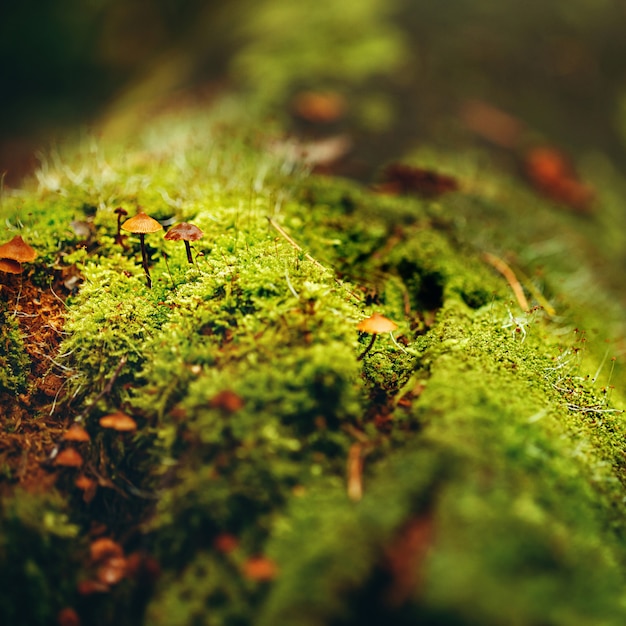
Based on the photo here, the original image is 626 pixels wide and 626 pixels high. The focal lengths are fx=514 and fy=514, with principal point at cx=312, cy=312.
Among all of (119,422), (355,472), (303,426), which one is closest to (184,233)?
(119,422)

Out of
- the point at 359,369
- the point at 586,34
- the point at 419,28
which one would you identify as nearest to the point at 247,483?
the point at 359,369

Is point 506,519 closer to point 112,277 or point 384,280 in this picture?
point 384,280

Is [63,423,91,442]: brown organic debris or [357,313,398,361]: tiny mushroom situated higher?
[63,423,91,442]: brown organic debris

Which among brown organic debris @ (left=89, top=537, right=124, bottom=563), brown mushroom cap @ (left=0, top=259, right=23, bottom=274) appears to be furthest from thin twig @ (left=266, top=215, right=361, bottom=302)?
brown organic debris @ (left=89, top=537, right=124, bottom=563)

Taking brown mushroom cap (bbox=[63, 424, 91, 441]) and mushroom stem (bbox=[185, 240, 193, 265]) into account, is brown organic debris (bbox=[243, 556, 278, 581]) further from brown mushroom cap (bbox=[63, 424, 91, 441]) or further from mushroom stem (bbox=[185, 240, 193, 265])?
mushroom stem (bbox=[185, 240, 193, 265])

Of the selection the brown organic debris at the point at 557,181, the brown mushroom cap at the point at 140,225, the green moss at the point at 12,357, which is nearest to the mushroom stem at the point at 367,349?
the brown mushroom cap at the point at 140,225

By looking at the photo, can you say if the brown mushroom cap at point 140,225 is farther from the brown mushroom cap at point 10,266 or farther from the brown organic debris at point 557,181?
the brown organic debris at point 557,181
